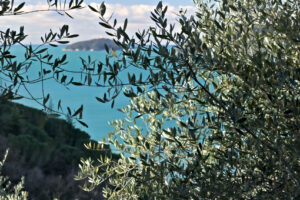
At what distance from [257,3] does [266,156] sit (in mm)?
1447

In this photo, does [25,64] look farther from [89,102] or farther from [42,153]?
[89,102]

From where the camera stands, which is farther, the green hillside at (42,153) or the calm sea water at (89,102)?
the green hillside at (42,153)

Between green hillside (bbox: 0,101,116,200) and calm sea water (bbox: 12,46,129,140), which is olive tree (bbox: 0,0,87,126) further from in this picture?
green hillside (bbox: 0,101,116,200)

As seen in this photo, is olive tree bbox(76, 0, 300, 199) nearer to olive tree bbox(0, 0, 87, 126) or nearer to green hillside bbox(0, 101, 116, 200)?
olive tree bbox(0, 0, 87, 126)

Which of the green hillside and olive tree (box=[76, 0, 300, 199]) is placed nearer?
olive tree (box=[76, 0, 300, 199])

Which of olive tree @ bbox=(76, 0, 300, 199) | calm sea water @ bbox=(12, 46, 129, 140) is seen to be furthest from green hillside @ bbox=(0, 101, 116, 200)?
olive tree @ bbox=(76, 0, 300, 199)

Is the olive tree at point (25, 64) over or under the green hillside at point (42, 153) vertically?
over

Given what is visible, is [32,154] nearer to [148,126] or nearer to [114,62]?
[148,126]

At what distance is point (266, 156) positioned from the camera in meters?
3.19

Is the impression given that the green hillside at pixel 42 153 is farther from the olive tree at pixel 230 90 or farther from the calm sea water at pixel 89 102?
the olive tree at pixel 230 90

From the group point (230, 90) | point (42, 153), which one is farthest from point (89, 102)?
point (230, 90)

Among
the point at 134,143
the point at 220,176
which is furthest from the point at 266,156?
the point at 134,143

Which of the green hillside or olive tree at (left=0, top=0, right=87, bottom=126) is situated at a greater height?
olive tree at (left=0, top=0, right=87, bottom=126)

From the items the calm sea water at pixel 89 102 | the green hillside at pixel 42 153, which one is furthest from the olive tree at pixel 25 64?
the green hillside at pixel 42 153
